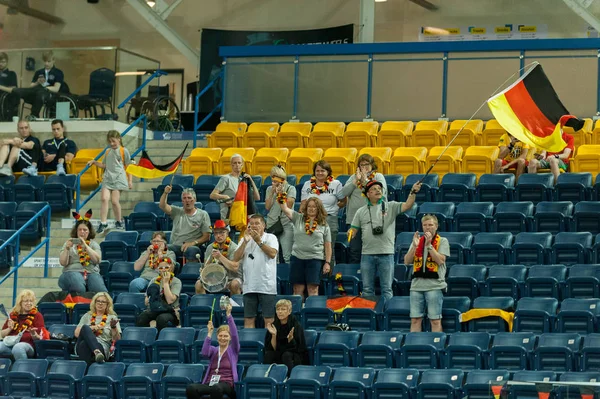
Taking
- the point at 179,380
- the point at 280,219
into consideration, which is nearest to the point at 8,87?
the point at 280,219

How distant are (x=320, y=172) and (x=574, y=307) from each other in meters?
3.93

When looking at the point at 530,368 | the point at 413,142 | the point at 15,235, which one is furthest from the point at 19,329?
the point at 413,142

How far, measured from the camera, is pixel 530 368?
13211 mm

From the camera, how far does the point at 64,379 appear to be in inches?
553

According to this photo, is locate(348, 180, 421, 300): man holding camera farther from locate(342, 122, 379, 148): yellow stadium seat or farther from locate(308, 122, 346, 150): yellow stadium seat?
locate(308, 122, 346, 150): yellow stadium seat

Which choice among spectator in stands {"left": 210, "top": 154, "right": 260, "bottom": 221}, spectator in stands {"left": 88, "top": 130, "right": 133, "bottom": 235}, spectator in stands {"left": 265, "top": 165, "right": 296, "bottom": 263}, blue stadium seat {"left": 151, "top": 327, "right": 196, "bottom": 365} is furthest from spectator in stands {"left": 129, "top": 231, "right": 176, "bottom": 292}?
spectator in stands {"left": 88, "top": 130, "right": 133, "bottom": 235}

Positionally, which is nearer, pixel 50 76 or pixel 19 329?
pixel 19 329

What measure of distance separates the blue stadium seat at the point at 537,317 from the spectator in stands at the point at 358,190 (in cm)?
254

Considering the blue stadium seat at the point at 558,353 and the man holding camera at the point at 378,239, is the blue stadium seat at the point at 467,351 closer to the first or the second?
the blue stadium seat at the point at 558,353

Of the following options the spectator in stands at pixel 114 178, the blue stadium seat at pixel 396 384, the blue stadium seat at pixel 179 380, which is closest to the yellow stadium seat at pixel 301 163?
the spectator in stands at pixel 114 178

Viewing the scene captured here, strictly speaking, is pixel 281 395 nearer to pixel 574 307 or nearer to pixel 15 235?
pixel 574 307

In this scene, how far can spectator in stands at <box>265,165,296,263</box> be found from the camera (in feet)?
52.9

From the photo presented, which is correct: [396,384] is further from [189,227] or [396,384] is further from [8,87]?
[8,87]

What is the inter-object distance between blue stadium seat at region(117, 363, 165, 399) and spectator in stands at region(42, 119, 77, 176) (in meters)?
6.79
